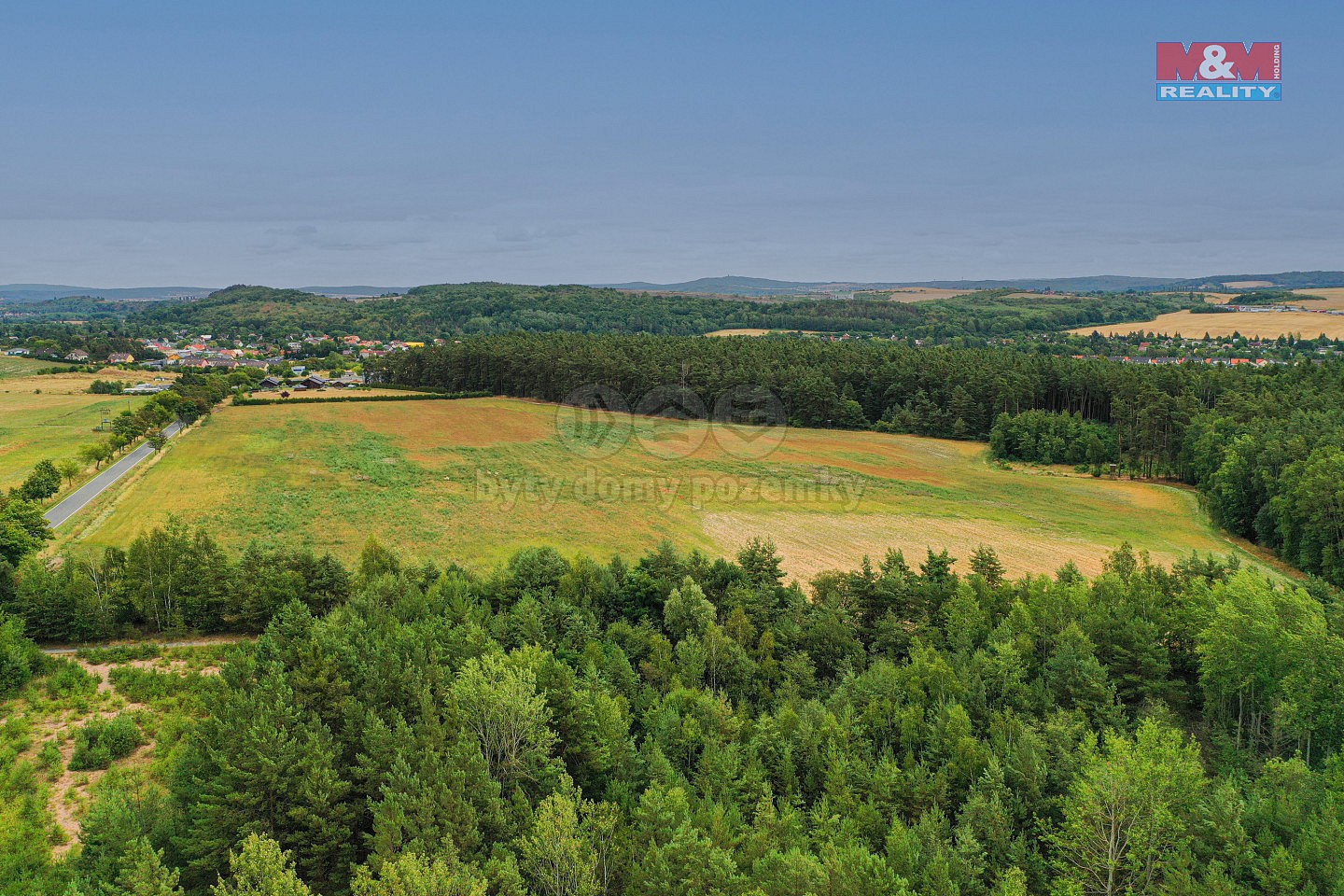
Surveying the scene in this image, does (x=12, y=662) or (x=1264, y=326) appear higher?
(x=1264, y=326)

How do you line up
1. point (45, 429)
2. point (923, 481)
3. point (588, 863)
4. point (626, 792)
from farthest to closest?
point (45, 429) → point (923, 481) → point (626, 792) → point (588, 863)

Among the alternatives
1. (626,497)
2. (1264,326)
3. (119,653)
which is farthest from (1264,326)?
(119,653)

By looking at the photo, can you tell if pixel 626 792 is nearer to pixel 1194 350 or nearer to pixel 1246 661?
pixel 1246 661

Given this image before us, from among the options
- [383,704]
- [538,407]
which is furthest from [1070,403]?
[383,704]

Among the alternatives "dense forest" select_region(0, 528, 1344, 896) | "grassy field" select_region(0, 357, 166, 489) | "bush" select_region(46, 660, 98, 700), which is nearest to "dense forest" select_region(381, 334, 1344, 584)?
"dense forest" select_region(0, 528, 1344, 896)

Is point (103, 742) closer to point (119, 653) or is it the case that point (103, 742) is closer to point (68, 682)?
point (68, 682)
